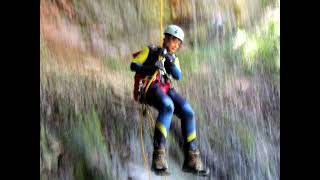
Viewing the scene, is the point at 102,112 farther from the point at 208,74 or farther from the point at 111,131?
the point at 208,74

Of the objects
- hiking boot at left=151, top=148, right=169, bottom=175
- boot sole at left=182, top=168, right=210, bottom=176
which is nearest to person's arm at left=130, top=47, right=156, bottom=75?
hiking boot at left=151, top=148, right=169, bottom=175

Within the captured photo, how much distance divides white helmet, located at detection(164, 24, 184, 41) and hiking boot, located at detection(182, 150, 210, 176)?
Result: 0.60 meters

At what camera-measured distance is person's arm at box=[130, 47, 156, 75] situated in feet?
11.1

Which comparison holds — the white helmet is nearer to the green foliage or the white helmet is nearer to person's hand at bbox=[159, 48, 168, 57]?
person's hand at bbox=[159, 48, 168, 57]

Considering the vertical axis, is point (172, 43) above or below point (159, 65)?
above

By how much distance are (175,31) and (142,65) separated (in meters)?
0.25

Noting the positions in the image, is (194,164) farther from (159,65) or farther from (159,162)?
(159,65)

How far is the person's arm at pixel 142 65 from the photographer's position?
3.39 meters

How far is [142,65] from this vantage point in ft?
11.1

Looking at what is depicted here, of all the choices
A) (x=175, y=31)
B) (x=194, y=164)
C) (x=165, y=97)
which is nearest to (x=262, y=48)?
(x=175, y=31)

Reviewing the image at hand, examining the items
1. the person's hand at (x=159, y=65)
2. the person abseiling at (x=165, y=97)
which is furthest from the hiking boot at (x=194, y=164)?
the person's hand at (x=159, y=65)

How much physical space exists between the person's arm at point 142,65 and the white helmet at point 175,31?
0.15 metres

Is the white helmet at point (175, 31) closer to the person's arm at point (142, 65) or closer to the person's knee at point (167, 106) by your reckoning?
the person's arm at point (142, 65)

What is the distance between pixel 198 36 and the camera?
3373mm
